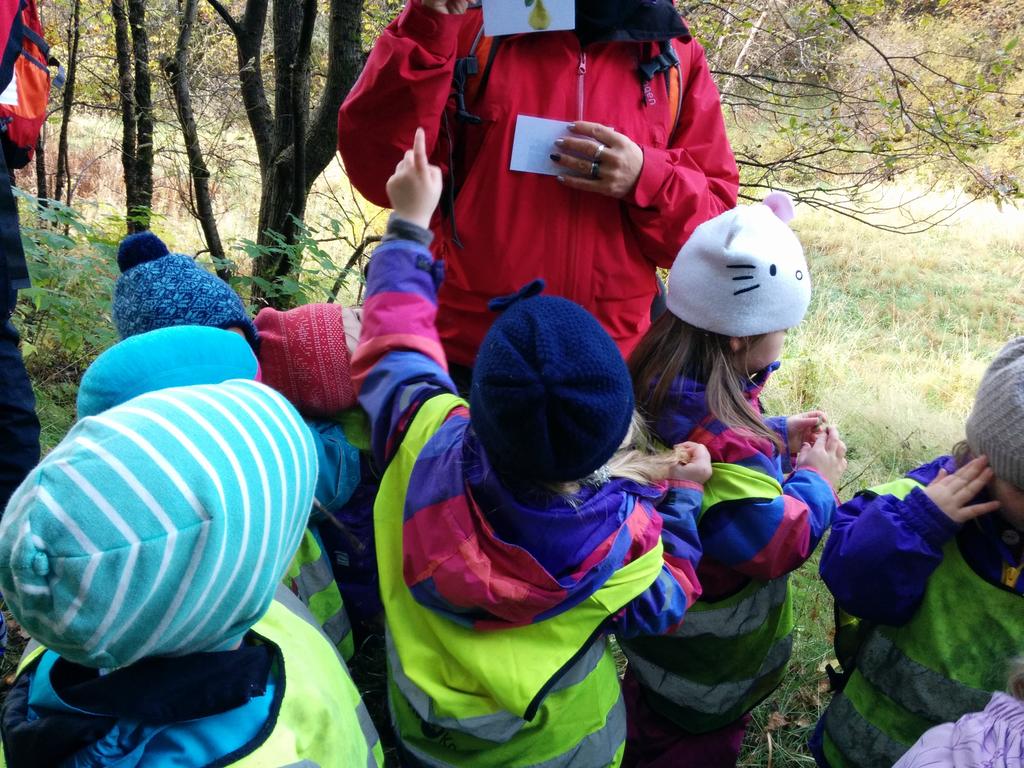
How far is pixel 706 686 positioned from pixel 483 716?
83 centimetres

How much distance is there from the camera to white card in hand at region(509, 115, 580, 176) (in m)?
1.89

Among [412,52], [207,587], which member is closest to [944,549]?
[207,587]

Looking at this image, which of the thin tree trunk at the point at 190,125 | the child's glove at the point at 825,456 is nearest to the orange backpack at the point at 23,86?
the thin tree trunk at the point at 190,125

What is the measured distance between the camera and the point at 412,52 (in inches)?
70.7

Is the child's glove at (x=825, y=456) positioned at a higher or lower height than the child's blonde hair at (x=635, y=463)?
lower

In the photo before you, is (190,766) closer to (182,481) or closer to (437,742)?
(182,481)

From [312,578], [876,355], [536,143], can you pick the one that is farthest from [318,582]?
[876,355]

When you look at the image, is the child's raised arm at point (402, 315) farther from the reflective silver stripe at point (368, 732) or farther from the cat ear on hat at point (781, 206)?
the cat ear on hat at point (781, 206)

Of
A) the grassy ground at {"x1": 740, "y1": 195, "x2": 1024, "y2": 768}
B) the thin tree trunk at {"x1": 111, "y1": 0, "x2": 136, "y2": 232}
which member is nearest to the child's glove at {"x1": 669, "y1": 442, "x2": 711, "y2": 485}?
the grassy ground at {"x1": 740, "y1": 195, "x2": 1024, "y2": 768}

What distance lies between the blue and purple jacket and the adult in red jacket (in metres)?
0.87

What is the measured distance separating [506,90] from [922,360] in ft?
18.0

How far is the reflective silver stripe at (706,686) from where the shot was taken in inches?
76.3

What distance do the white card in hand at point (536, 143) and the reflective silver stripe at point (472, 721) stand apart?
4.17ft

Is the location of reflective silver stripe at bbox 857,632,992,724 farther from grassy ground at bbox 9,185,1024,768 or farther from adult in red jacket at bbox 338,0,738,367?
adult in red jacket at bbox 338,0,738,367
